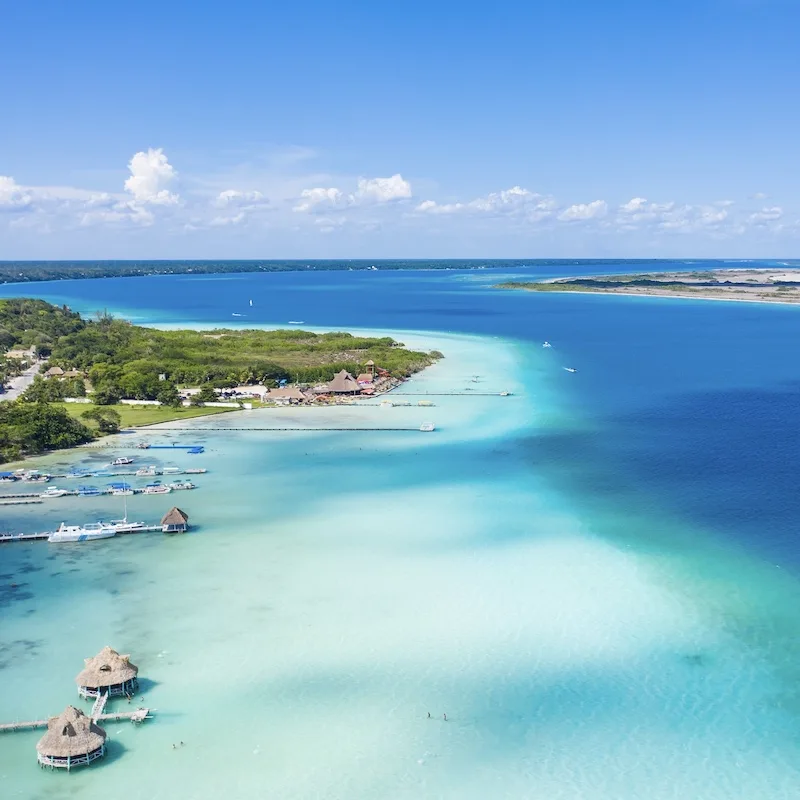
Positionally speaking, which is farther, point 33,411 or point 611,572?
point 33,411

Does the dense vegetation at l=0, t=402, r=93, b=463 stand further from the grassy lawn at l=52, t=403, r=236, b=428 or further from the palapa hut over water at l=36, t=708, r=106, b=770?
the palapa hut over water at l=36, t=708, r=106, b=770

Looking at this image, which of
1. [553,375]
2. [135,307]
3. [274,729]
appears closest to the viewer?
[274,729]

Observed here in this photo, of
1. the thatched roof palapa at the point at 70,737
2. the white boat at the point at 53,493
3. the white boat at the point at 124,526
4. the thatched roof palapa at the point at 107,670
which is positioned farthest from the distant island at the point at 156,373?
the thatched roof palapa at the point at 70,737

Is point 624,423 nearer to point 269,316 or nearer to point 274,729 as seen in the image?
point 274,729

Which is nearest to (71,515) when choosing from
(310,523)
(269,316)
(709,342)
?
(310,523)

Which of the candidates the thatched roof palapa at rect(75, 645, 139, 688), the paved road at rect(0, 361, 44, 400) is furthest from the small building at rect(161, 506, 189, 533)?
the paved road at rect(0, 361, 44, 400)

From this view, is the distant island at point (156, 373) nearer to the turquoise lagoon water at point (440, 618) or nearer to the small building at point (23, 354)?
the small building at point (23, 354)

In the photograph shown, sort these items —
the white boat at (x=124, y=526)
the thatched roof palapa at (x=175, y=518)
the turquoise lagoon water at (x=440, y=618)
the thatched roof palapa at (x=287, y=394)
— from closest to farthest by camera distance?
the turquoise lagoon water at (x=440, y=618)
the thatched roof palapa at (x=175, y=518)
the white boat at (x=124, y=526)
the thatched roof palapa at (x=287, y=394)

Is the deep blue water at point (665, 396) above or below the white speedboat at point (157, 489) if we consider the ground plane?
above
